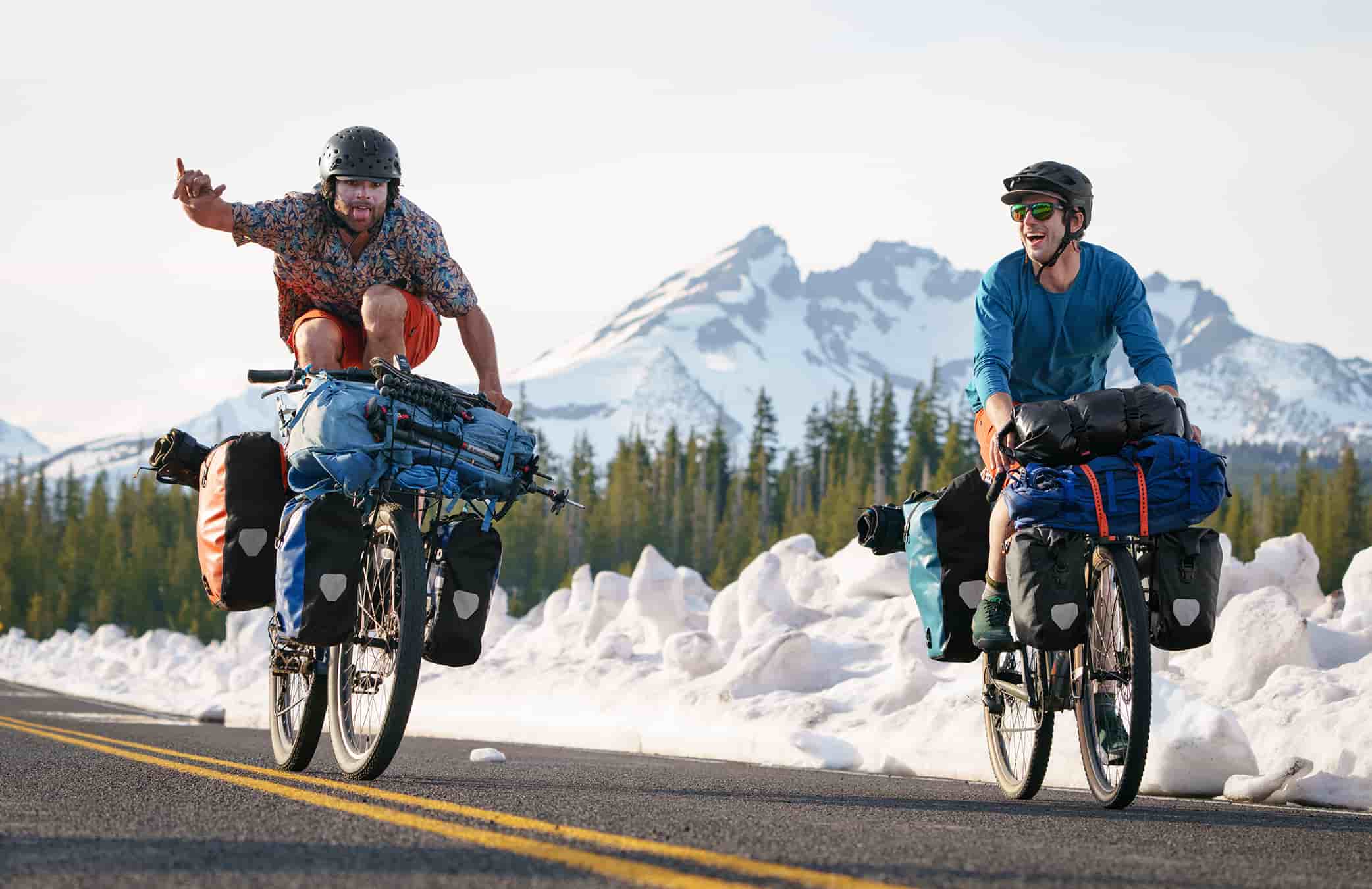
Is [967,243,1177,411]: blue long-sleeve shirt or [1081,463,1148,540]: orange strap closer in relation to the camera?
[1081,463,1148,540]: orange strap

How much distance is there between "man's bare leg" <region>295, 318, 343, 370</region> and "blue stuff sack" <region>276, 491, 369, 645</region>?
38.1 inches

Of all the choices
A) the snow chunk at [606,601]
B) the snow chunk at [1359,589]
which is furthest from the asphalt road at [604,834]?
the snow chunk at [606,601]

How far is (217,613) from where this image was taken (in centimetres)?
9775

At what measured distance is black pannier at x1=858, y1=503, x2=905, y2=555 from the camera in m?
6.16

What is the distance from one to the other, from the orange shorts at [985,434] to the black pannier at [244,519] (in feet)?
8.44

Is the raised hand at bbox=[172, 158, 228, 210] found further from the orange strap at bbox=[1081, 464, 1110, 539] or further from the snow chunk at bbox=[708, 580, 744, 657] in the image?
the snow chunk at bbox=[708, 580, 744, 657]

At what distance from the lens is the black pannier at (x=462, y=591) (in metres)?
Result: 5.30

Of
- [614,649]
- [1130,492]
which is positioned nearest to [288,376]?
[1130,492]

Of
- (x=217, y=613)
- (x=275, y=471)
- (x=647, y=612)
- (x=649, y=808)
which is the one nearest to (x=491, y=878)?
(x=649, y=808)

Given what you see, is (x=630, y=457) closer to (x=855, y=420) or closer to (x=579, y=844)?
(x=855, y=420)

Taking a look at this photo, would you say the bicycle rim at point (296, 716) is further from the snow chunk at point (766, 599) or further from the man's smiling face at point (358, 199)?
the snow chunk at point (766, 599)

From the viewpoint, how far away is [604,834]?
361 cm

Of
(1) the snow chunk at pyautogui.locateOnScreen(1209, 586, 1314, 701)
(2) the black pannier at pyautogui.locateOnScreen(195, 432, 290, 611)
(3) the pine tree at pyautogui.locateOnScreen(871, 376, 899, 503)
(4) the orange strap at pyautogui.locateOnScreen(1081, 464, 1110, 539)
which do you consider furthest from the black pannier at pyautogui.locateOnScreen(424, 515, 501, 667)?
(3) the pine tree at pyautogui.locateOnScreen(871, 376, 899, 503)

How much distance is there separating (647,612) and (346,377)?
49.4 ft
